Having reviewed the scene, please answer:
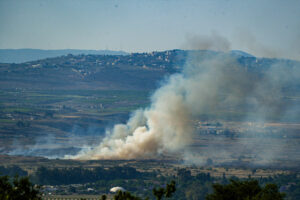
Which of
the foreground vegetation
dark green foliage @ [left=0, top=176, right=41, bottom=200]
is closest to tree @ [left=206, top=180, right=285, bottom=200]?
dark green foliage @ [left=0, top=176, right=41, bottom=200]

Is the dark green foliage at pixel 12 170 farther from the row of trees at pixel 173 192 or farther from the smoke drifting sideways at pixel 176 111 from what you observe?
the row of trees at pixel 173 192

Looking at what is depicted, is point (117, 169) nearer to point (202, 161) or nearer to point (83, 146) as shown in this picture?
point (202, 161)

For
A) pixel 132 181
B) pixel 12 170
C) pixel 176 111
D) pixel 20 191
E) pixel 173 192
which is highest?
pixel 176 111

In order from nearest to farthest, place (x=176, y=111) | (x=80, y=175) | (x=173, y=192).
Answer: (x=173, y=192), (x=80, y=175), (x=176, y=111)

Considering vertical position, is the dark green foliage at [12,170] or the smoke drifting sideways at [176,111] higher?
the smoke drifting sideways at [176,111]

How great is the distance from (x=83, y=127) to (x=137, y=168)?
265 feet

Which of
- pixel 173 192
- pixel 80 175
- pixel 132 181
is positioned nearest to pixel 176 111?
pixel 132 181

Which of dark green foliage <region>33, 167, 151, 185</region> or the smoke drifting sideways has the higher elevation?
the smoke drifting sideways

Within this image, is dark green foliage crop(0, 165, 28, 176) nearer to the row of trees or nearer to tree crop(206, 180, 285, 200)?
the row of trees

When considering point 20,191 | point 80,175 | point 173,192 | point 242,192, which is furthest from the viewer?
point 80,175

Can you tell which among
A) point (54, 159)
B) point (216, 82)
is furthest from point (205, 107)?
point (54, 159)

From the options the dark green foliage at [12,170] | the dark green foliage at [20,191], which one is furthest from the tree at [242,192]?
the dark green foliage at [12,170]

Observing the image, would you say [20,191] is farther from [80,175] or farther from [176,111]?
[176,111]

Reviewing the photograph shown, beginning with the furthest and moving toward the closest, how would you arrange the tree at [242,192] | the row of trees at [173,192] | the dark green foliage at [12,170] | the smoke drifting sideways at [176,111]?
1. the smoke drifting sideways at [176,111]
2. the dark green foliage at [12,170]
3. the tree at [242,192]
4. the row of trees at [173,192]
